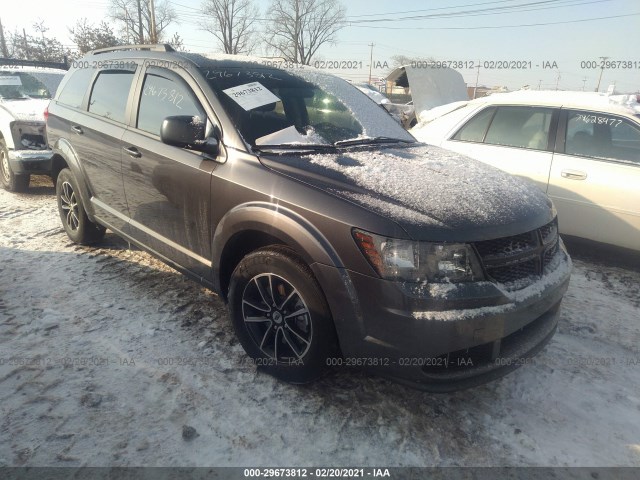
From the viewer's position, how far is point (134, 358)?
2.63 metres

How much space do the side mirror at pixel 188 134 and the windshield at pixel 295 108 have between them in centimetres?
19

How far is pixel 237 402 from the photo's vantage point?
2.31 metres

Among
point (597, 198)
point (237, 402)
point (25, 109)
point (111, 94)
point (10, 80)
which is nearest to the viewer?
point (237, 402)

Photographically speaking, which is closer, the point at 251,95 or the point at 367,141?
the point at 251,95

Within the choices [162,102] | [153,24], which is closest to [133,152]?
[162,102]

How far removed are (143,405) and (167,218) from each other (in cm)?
126

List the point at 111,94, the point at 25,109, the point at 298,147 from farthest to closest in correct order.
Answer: the point at 25,109, the point at 111,94, the point at 298,147

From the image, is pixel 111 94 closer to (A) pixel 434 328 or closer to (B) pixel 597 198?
(A) pixel 434 328

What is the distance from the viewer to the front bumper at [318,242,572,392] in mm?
1898

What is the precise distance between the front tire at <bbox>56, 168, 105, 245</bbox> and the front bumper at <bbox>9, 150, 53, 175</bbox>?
202cm

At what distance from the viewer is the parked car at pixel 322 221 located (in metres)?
1.94

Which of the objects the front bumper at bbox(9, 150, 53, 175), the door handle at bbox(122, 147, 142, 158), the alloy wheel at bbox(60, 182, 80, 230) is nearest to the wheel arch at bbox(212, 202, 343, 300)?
the door handle at bbox(122, 147, 142, 158)

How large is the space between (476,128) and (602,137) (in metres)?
1.25

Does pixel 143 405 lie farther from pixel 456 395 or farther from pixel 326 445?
pixel 456 395
